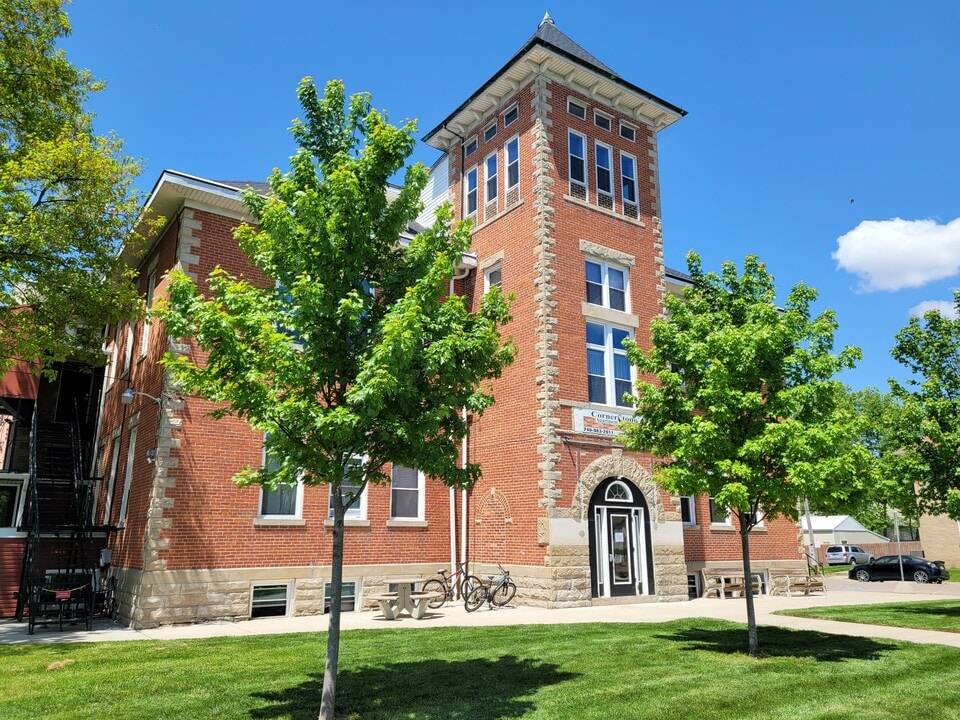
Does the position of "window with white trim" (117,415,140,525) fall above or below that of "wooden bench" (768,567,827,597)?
above

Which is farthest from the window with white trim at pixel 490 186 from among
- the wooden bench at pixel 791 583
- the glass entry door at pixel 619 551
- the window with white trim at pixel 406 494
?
the wooden bench at pixel 791 583

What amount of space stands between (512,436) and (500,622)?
5551 millimetres

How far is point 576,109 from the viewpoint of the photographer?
2136cm

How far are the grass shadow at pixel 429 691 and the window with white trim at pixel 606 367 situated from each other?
10136 millimetres

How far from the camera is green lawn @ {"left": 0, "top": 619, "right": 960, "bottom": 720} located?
770cm

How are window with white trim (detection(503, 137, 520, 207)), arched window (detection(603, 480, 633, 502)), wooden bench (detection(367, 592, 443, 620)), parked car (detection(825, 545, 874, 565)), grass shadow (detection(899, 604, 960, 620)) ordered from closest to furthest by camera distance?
1. wooden bench (detection(367, 592, 443, 620))
2. grass shadow (detection(899, 604, 960, 620))
3. arched window (detection(603, 480, 633, 502))
4. window with white trim (detection(503, 137, 520, 207))
5. parked car (detection(825, 545, 874, 565))

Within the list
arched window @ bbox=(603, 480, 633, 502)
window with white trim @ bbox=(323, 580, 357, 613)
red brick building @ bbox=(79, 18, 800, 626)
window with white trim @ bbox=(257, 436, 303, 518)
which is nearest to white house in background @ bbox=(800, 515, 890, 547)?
red brick building @ bbox=(79, 18, 800, 626)

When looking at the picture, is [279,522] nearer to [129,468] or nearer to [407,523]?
[407,523]

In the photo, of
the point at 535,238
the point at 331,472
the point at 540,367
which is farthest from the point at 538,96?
the point at 331,472

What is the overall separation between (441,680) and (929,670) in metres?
7.22

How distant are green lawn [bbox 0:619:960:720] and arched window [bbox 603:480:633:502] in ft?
19.4

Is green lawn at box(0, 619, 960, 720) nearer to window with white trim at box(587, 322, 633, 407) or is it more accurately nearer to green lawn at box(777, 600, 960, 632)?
green lawn at box(777, 600, 960, 632)

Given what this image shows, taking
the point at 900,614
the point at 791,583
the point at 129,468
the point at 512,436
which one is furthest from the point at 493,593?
the point at 791,583

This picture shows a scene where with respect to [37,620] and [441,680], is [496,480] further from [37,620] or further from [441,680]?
[37,620]
